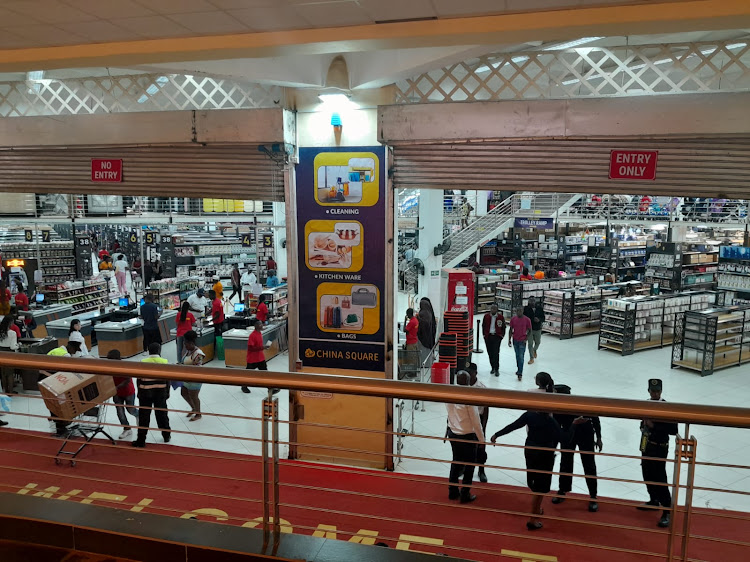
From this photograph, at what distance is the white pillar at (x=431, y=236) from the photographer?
13367mm

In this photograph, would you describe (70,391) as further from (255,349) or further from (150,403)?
(255,349)

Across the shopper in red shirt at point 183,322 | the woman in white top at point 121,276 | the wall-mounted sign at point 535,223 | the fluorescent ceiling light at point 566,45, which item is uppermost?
the fluorescent ceiling light at point 566,45

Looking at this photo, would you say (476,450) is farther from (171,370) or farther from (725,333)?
(725,333)

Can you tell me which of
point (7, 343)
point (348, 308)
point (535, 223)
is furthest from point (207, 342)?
point (535, 223)

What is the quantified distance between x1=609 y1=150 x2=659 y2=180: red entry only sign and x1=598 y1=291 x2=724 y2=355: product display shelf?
7.74 metres

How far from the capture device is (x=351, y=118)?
5914 mm

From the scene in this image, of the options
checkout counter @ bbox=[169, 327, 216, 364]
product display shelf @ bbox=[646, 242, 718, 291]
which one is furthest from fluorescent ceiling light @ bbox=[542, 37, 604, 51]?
product display shelf @ bbox=[646, 242, 718, 291]

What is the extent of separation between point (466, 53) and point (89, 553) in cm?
448

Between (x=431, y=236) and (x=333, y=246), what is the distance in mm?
7561

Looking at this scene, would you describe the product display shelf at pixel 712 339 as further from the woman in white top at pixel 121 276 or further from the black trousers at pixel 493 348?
the woman in white top at pixel 121 276

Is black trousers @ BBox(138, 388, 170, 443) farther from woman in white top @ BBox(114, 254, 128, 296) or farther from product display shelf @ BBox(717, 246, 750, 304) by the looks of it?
product display shelf @ BBox(717, 246, 750, 304)

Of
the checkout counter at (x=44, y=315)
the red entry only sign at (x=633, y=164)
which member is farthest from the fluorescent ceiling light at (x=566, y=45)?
the checkout counter at (x=44, y=315)

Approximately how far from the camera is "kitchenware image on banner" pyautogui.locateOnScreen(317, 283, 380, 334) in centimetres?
613

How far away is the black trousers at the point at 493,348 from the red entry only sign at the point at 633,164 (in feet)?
17.9
